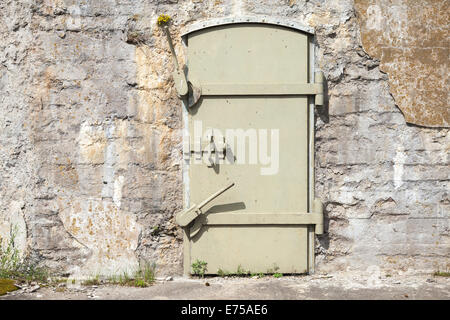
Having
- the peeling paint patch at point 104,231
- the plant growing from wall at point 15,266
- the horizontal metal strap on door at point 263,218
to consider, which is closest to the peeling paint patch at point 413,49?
the horizontal metal strap on door at point 263,218

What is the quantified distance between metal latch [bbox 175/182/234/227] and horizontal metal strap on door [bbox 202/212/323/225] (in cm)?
10

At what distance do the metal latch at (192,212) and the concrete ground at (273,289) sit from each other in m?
0.46

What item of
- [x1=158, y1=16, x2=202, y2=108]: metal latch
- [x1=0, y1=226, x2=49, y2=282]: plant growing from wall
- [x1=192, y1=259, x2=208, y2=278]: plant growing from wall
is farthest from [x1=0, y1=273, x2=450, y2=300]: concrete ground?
[x1=158, y1=16, x2=202, y2=108]: metal latch

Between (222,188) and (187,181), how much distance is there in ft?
0.91

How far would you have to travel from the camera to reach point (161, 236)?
4.03 meters

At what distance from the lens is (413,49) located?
12.9 feet

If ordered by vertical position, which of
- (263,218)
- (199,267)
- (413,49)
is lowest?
(199,267)

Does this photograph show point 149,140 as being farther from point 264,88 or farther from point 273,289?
point 273,289

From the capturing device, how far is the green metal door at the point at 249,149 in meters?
3.92

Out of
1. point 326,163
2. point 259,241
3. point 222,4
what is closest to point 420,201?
point 326,163

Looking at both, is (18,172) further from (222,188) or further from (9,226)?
(222,188)

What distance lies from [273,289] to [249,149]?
1.05 metres

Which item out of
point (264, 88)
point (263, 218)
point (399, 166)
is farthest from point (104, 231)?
point (399, 166)

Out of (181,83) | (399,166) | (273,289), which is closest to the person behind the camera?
(273,289)
